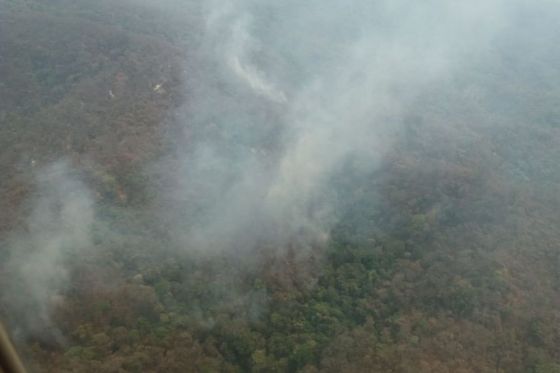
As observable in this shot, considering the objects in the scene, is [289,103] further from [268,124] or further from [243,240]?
[243,240]

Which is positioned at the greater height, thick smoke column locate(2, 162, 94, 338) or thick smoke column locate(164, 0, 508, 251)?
thick smoke column locate(164, 0, 508, 251)

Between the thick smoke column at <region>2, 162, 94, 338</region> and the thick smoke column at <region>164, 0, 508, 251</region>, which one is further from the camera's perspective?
the thick smoke column at <region>164, 0, 508, 251</region>

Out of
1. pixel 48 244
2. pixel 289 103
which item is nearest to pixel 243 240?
pixel 48 244

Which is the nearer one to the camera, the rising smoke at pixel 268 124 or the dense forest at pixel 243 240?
the dense forest at pixel 243 240

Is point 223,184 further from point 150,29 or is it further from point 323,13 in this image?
point 323,13

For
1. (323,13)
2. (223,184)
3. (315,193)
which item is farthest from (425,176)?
(323,13)
